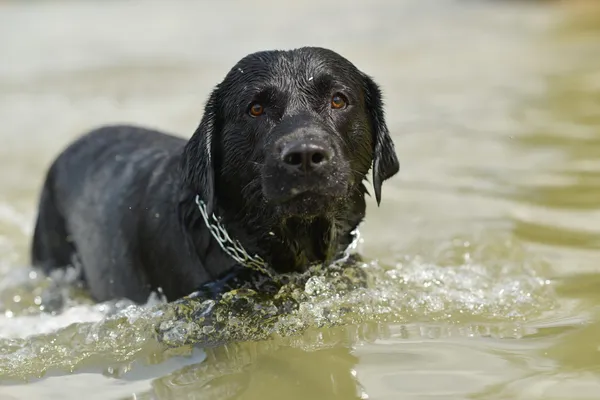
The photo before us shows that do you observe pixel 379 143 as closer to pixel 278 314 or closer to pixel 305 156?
pixel 305 156

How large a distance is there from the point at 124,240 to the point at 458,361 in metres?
2.07

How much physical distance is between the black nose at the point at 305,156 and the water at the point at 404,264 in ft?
2.70

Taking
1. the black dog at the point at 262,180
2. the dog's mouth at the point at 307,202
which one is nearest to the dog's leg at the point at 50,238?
the black dog at the point at 262,180

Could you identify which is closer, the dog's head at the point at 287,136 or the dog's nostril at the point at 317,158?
the dog's nostril at the point at 317,158

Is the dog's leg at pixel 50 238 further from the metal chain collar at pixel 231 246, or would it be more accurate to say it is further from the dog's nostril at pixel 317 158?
the dog's nostril at pixel 317 158

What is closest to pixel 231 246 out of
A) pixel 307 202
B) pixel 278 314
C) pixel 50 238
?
pixel 278 314

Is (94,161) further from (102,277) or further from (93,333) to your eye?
(93,333)

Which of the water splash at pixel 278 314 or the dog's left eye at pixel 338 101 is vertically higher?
the dog's left eye at pixel 338 101

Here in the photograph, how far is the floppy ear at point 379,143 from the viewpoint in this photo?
14.0ft

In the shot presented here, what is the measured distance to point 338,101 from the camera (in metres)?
4.08

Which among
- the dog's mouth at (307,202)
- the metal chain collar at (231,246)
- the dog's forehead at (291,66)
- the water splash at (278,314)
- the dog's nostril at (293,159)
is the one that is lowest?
the water splash at (278,314)

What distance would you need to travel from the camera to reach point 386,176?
433 cm

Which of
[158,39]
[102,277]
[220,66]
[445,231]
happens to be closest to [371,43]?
[220,66]

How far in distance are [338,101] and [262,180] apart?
2.00ft
